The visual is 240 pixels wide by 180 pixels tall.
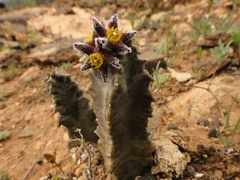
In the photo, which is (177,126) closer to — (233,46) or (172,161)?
(172,161)

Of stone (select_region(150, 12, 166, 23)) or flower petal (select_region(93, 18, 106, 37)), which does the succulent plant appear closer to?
→ flower petal (select_region(93, 18, 106, 37))

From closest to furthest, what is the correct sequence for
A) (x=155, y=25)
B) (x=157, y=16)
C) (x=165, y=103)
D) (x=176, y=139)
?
(x=176, y=139) < (x=165, y=103) < (x=155, y=25) < (x=157, y=16)

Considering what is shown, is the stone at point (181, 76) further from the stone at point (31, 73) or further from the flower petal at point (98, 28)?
the stone at point (31, 73)

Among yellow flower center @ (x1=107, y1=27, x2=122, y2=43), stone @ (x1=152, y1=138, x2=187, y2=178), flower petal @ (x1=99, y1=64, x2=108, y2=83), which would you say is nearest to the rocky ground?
stone @ (x1=152, y1=138, x2=187, y2=178)

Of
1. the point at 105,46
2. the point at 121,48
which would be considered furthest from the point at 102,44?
the point at 121,48

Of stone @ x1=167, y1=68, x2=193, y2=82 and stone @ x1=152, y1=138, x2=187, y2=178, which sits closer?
stone @ x1=152, y1=138, x2=187, y2=178

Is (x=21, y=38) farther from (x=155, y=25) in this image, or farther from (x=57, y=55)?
(x=155, y=25)

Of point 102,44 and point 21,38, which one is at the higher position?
point 102,44

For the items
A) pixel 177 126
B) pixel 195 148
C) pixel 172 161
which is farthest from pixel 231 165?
pixel 177 126
